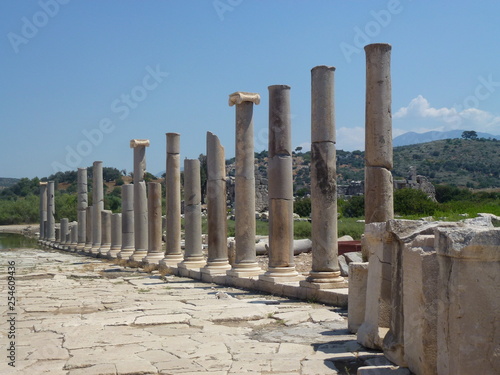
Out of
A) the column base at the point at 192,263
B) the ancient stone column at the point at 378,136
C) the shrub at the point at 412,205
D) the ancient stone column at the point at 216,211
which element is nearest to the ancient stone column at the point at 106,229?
the column base at the point at 192,263

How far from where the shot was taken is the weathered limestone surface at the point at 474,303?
15.3 ft

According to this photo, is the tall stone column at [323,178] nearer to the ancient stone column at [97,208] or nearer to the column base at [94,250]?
the column base at [94,250]

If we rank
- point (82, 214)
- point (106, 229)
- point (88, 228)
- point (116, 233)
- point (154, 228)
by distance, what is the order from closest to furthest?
point (154, 228) → point (116, 233) → point (106, 229) → point (88, 228) → point (82, 214)

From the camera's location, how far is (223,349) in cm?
705

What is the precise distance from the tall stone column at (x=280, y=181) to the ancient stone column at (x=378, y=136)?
293cm

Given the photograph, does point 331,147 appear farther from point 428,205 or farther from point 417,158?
point 417,158

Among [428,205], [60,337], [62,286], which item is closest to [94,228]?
[62,286]

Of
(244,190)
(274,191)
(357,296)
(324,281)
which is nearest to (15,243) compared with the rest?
(244,190)

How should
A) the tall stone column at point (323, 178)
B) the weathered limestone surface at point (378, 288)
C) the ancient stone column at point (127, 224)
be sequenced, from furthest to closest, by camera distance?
the ancient stone column at point (127, 224) → the tall stone column at point (323, 178) → the weathered limestone surface at point (378, 288)

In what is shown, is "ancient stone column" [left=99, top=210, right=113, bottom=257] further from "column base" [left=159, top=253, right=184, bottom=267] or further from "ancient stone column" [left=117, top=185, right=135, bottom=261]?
"column base" [left=159, top=253, right=184, bottom=267]

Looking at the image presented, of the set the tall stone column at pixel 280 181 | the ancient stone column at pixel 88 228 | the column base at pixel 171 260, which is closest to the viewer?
the tall stone column at pixel 280 181

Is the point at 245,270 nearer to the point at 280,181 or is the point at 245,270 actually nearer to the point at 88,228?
the point at 280,181

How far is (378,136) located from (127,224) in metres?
15.6

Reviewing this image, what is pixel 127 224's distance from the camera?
78.6 feet
